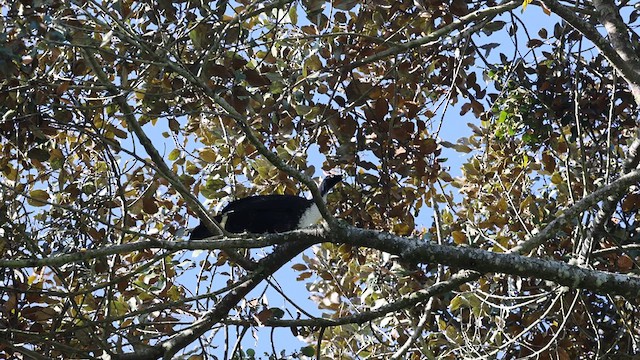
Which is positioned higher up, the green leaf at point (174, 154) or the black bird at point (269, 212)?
the green leaf at point (174, 154)

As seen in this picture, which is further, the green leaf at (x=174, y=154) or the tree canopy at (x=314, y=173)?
the green leaf at (x=174, y=154)

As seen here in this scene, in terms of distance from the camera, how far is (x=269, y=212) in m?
4.64

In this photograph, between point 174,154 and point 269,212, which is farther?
point 174,154

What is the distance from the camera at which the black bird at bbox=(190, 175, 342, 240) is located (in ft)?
14.8

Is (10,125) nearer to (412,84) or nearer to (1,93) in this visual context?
(1,93)

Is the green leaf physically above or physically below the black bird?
above

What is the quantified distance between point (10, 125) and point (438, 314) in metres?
2.57

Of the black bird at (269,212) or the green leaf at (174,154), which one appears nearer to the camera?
the black bird at (269,212)

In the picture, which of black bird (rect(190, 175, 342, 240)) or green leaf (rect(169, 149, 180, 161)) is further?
green leaf (rect(169, 149, 180, 161))

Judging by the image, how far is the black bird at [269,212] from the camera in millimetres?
4500

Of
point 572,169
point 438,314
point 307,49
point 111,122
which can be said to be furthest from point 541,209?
point 111,122

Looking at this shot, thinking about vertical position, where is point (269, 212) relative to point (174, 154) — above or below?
below

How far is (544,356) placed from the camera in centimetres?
434

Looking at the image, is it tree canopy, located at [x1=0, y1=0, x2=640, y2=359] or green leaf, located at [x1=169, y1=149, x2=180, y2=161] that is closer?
tree canopy, located at [x1=0, y1=0, x2=640, y2=359]
